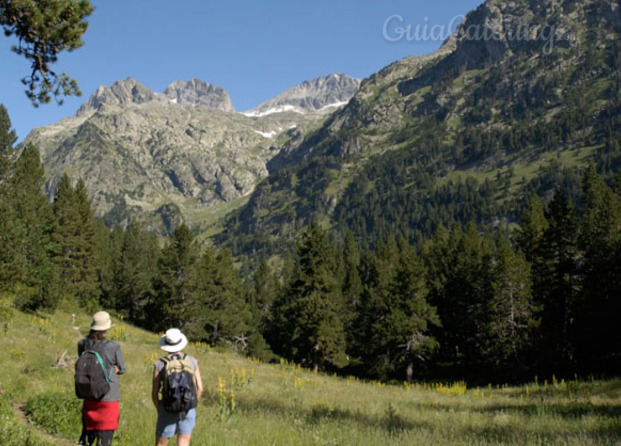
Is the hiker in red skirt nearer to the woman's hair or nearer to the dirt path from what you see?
the woman's hair

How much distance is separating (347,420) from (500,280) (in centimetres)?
3288

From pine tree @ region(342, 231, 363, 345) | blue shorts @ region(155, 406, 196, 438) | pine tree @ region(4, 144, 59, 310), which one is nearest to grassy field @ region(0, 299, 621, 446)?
blue shorts @ region(155, 406, 196, 438)

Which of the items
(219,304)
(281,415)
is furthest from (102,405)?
(219,304)

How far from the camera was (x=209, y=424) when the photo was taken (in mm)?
9281

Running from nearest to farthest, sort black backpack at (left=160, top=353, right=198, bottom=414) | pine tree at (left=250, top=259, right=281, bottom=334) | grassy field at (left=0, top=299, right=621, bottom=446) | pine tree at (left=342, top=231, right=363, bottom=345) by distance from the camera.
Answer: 1. black backpack at (left=160, top=353, right=198, bottom=414)
2. grassy field at (left=0, top=299, right=621, bottom=446)
3. pine tree at (left=342, top=231, right=363, bottom=345)
4. pine tree at (left=250, top=259, right=281, bottom=334)

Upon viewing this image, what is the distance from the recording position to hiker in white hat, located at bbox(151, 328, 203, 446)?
6094 mm

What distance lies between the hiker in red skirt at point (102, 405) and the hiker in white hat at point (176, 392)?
71 cm

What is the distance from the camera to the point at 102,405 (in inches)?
254

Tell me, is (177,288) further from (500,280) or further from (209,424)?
(209,424)

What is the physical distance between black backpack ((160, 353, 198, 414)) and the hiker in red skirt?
87cm

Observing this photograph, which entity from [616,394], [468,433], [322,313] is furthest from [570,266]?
[468,433]

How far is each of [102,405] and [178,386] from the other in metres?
1.43

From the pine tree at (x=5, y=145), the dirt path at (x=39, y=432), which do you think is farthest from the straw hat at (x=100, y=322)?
the pine tree at (x=5, y=145)

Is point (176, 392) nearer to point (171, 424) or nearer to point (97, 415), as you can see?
point (171, 424)
